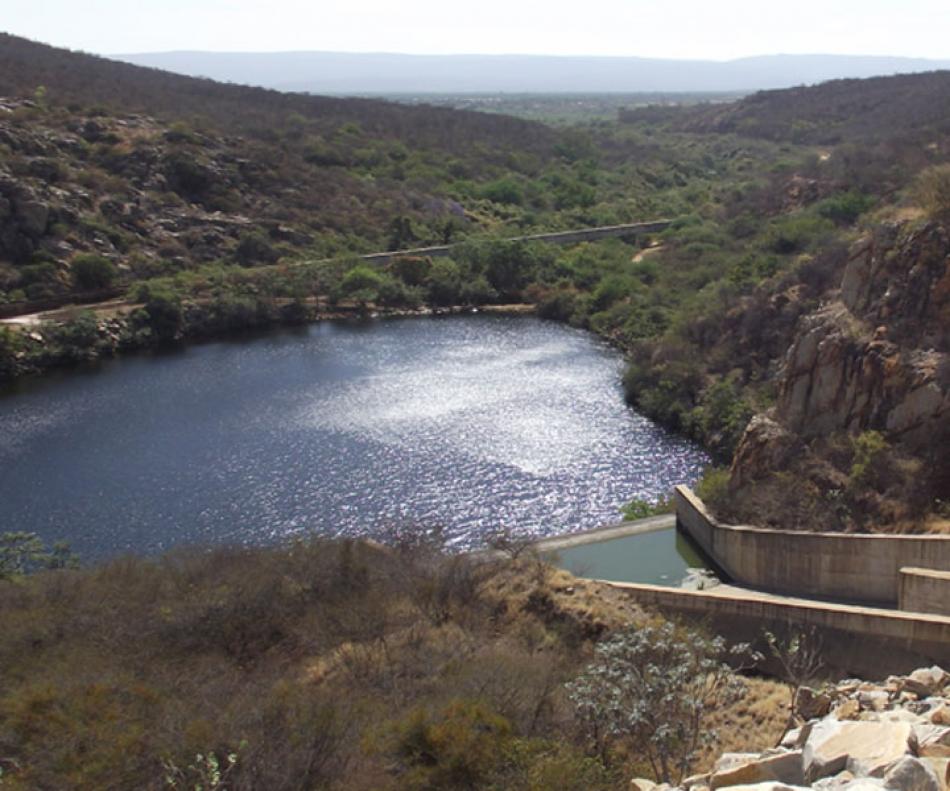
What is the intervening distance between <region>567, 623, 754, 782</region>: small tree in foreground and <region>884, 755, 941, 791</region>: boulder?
3.66 m

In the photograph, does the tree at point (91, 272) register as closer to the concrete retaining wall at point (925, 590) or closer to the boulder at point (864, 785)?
the concrete retaining wall at point (925, 590)

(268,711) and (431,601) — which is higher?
(268,711)

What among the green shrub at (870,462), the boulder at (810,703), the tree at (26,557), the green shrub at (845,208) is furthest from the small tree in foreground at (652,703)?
the green shrub at (845,208)

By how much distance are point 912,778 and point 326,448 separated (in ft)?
91.9

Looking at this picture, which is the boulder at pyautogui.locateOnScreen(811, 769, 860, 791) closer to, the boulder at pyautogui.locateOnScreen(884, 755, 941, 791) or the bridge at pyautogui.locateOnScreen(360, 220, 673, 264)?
the boulder at pyautogui.locateOnScreen(884, 755, 941, 791)

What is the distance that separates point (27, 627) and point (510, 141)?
98.2m

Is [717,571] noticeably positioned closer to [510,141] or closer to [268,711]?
[268,711]

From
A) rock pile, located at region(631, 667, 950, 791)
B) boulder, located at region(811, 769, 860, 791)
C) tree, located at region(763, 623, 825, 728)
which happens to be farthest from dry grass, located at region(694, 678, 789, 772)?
boulder, located at region(811, 769, 860, 791)

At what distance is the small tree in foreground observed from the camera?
12.3 m

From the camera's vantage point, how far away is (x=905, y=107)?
312 ft

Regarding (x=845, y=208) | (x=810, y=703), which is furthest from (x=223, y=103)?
(x=810, y=703)

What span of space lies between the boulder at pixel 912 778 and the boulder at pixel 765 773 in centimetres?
133

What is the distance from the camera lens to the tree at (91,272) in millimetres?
55844

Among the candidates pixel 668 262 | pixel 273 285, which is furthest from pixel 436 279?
pixel 668 262
